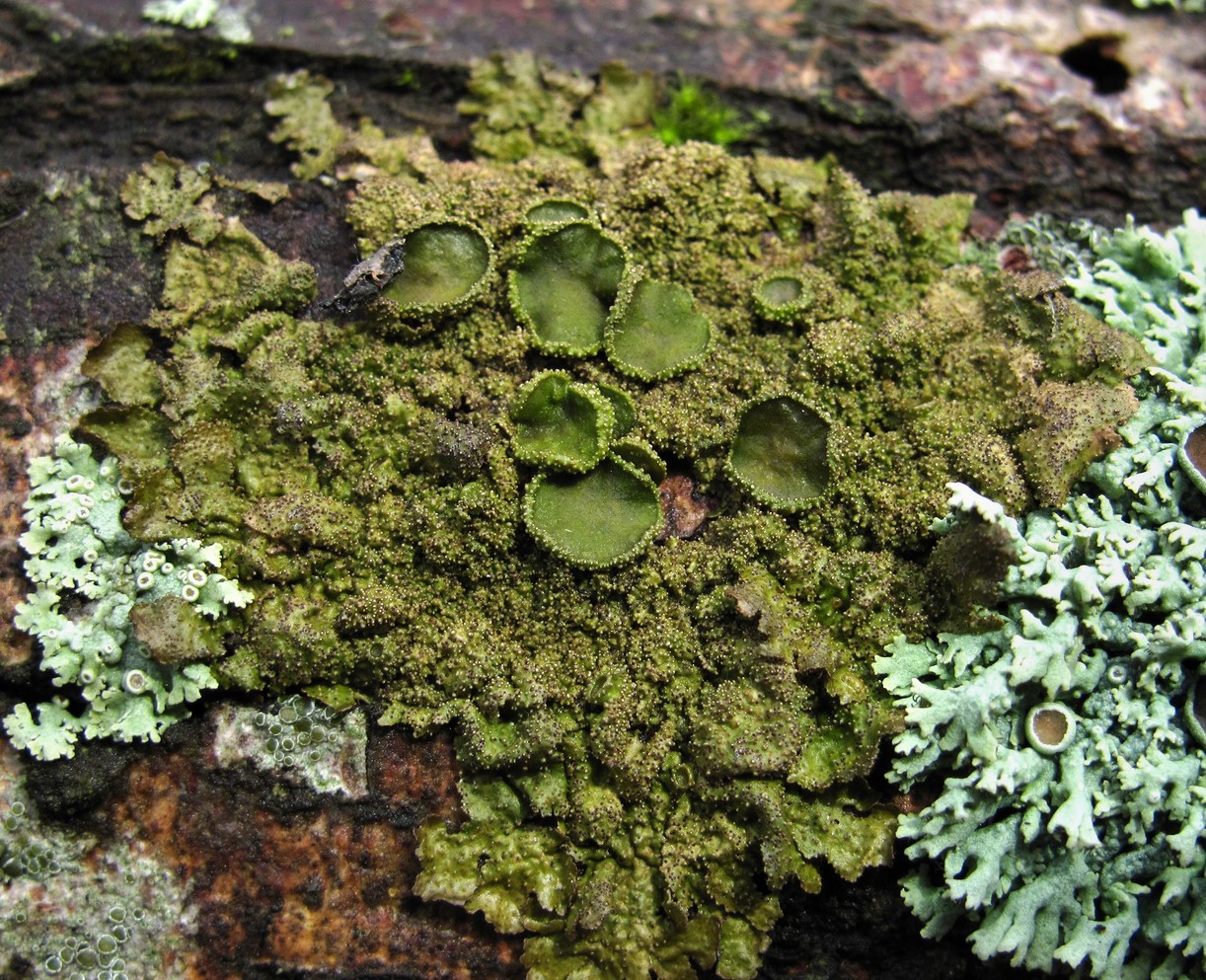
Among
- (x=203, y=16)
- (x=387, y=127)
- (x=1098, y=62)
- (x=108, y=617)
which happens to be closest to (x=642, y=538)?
(x=108, y=617)

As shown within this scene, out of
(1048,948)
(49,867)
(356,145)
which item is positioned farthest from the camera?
(356,145)

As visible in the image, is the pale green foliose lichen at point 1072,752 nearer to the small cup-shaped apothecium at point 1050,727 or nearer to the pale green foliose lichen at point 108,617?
the small cup-shaped apothecium at point 1050,727

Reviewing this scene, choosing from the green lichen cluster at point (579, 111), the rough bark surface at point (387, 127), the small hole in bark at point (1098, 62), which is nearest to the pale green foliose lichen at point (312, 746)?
the rough bark surface at point (387, 127)

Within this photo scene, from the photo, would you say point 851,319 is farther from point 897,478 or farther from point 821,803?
point 821,803

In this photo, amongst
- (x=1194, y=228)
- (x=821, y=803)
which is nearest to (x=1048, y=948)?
(x=821, y=803)

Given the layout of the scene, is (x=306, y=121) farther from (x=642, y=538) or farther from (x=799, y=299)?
(x=642, y=538)

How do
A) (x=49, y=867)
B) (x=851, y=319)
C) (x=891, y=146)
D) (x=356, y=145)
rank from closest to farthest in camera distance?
(x=49, y=867) → (x=851, y=319) → (x=356, y=145) → (x=891, y=146)

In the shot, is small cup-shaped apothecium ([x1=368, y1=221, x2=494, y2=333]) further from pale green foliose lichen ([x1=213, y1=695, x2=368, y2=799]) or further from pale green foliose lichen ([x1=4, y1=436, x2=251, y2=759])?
pale green foliose lichen ([x1=213, y1=695, x2=368, y2=799])
